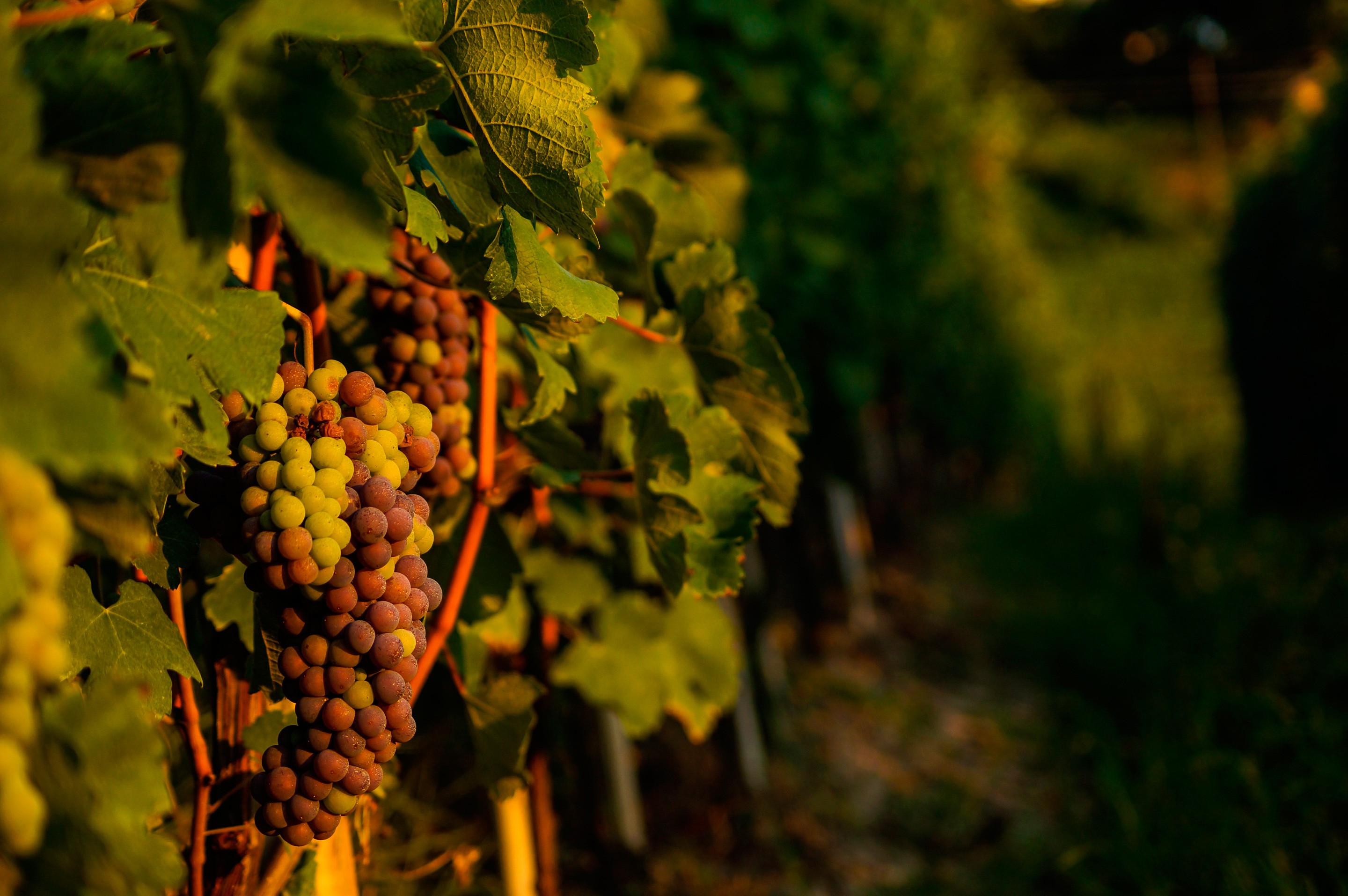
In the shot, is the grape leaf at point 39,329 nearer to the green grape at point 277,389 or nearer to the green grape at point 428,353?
the green grape at point 277,389

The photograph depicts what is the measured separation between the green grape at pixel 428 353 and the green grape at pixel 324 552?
334mm

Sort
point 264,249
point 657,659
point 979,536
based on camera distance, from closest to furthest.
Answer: point 264,249 < point 657,659 < point 979,536

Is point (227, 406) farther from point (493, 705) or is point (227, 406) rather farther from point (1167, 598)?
point (1167, 598)

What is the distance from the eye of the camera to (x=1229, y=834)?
227 cm

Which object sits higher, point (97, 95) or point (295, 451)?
point (97, 95)

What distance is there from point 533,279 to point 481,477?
0.32 metres

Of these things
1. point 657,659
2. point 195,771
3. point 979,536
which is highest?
point 195,771

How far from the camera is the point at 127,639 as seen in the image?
2.34 ft

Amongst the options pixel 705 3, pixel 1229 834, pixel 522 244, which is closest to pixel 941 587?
pixel 1229 834

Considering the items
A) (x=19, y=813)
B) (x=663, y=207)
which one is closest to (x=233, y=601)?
(x=19, y=813)

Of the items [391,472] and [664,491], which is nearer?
[391,472]

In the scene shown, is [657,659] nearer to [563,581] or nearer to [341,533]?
[563,581]

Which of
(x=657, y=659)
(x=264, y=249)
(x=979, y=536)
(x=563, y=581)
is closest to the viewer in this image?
(x=264, y=249)

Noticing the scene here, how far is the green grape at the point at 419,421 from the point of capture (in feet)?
2.52
